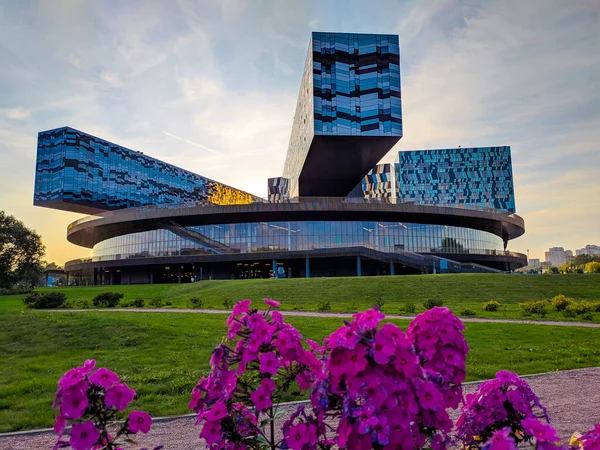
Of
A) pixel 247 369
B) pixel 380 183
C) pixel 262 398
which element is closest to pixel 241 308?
pixel 247 369

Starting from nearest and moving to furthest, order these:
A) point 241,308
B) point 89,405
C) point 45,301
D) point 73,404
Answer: point 73,404 < point 89,405 < point 241,308 < point 45,301

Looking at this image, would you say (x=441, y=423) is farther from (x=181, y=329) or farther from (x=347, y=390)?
(x=181, y=329)

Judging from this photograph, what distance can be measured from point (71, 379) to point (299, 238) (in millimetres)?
61101

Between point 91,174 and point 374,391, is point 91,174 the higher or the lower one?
the higher one

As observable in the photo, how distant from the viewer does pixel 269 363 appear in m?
2.79

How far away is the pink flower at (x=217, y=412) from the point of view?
2.79m

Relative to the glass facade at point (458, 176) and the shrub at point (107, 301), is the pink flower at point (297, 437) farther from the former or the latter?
the glass facade at point (458, 176)

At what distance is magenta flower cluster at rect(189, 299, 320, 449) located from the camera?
9.21 ft

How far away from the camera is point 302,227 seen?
210 ft

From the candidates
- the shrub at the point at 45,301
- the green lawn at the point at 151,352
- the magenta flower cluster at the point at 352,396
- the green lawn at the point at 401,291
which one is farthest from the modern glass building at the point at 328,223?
the magenta flower cluster at the point at 352,396

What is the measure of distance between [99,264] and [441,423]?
70218 mm

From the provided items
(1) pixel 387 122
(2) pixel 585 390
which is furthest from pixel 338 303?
(1) pixel 387 122

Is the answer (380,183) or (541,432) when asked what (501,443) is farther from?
(380,183)

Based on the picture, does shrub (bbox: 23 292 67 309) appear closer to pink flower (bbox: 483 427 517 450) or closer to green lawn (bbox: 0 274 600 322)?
green lawn (bbox: 0 274 600 322)
